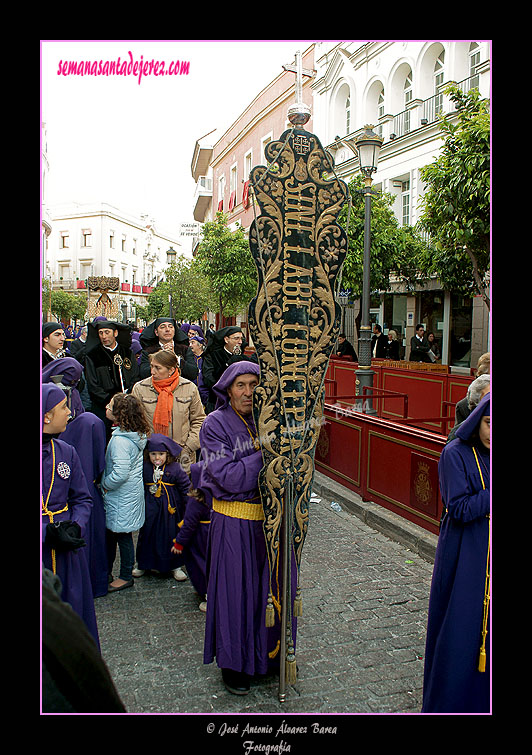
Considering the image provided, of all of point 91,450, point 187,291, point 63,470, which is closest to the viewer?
point 63,470

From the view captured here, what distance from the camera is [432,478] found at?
575 cm

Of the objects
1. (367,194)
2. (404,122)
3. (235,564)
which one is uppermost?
(404,122)

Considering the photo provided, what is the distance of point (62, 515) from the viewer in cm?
326

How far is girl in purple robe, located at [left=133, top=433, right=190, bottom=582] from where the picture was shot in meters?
4.98

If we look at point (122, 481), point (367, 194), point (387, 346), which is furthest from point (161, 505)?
point (387, 346)

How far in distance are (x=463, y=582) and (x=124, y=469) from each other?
9.27 feet

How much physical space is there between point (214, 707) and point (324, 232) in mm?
2729

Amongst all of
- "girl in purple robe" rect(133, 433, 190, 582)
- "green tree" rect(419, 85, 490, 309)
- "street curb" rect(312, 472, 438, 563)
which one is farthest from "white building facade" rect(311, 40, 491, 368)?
"girl in purple robe" rect(133, 433, 190, 582)

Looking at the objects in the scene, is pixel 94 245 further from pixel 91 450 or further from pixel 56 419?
pixel 56 419

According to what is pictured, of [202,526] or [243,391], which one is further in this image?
[202,526]

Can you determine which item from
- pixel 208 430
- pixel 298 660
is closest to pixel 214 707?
pixel 298 660

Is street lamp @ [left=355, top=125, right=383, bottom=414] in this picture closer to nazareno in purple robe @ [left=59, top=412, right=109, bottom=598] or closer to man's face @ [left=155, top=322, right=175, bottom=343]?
man's face @ [left=155, top=322, right=175, bottom=343]

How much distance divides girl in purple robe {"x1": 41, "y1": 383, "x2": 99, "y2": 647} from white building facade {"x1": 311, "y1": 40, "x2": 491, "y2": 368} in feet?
49.2
